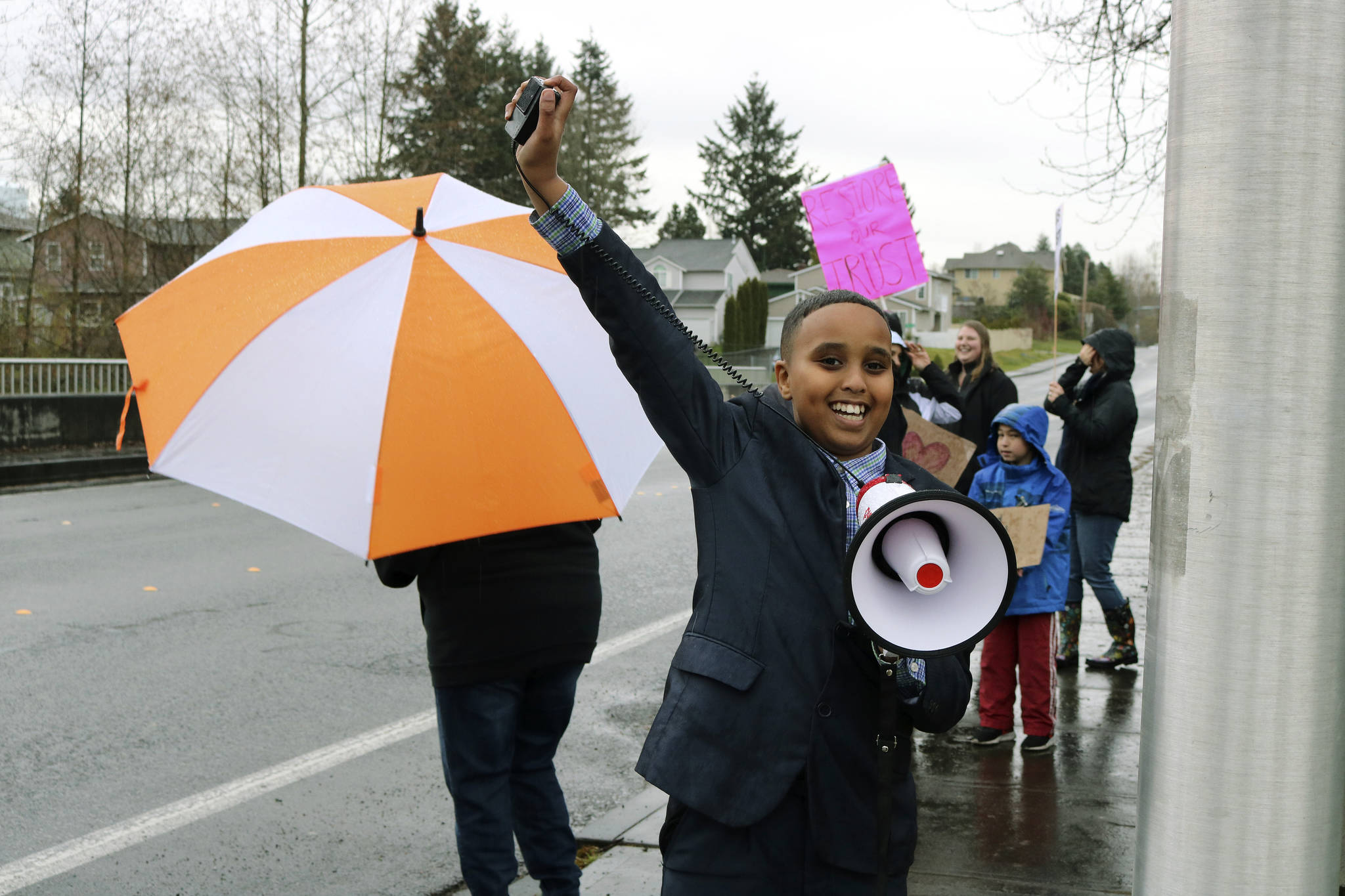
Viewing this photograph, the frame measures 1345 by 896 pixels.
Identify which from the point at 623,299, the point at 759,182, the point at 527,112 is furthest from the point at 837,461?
the point at 759,182

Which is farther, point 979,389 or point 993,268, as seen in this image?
point 993,268

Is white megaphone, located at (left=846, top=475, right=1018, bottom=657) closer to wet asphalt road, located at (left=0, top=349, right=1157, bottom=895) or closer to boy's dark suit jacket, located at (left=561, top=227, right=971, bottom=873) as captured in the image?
boy's dark suit jacket, located at (left=561, top=227, right=971, bottom=873)

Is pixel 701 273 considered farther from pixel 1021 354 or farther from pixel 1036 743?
pixel 1036 743

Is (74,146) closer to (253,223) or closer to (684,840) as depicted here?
(253,223)

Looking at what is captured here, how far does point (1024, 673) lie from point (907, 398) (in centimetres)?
157

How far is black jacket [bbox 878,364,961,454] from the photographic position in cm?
584

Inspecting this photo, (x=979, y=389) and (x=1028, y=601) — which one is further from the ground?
(x=979, y=389)

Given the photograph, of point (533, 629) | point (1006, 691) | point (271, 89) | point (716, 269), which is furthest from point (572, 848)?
point (716, 269)

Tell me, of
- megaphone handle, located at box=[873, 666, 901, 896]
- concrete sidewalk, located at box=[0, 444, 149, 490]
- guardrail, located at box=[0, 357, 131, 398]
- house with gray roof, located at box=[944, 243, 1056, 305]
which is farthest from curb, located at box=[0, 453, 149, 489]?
house with gray roof, located at box=[944, 243, 1056, 305]

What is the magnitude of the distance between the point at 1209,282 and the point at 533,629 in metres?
2.13

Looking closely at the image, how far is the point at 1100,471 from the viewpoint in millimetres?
6922

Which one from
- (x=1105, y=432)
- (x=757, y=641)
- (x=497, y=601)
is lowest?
(x=497, y=601)

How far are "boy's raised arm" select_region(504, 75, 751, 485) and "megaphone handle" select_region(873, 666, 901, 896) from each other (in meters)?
0.51

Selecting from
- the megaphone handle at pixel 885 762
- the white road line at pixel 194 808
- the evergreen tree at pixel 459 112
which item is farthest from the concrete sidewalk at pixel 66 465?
the evergreen tree at pixel 459 112
